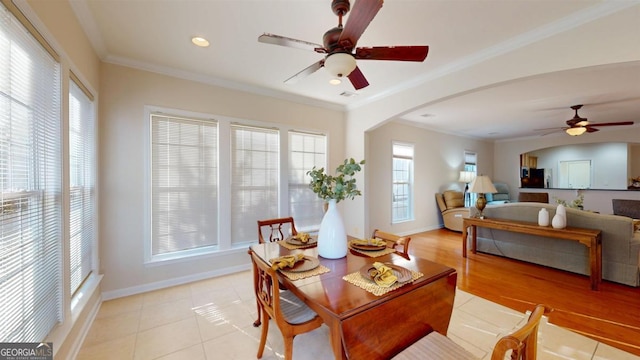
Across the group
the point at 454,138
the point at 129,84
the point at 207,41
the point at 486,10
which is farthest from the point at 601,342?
the point at 454,138

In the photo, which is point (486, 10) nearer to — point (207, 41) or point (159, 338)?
point (207, 41)

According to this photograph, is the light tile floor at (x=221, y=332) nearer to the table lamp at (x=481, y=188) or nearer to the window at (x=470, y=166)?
the table lamp at (x=481, y=188)

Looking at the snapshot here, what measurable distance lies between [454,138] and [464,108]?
2503mm

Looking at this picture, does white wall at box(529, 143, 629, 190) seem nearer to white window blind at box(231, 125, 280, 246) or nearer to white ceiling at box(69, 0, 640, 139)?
white ceiling at box(69, 0, 640, 139)

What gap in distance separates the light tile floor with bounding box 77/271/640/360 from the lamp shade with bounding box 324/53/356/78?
2.09 meters

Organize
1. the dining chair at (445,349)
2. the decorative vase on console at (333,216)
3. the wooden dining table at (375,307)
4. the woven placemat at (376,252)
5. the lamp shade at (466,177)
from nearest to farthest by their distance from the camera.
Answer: the dining chair at (445,349) → the wooden dining table at (375,307) → the decorative vase on console at (333,216) → the woven placemat at (376,252) → the lamp shade at (466,177)

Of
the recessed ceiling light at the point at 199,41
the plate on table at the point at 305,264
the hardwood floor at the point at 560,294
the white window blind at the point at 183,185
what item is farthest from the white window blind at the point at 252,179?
the hardwood floor at the point at 560,294

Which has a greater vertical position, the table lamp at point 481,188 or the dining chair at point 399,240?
the table lamp at point 481,188

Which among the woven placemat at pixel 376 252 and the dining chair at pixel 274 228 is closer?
the woven placemat at pixel 376 252

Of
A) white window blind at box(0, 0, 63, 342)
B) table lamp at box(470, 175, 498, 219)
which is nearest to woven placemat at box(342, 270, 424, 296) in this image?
white window blind at box(0, 0, 63, 342)

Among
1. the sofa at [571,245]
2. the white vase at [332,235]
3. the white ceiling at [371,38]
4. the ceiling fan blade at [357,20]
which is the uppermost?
the white ceiling at [371,38]

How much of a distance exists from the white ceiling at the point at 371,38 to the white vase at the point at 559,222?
181 cm

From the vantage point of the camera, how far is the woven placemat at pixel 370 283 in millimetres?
1303

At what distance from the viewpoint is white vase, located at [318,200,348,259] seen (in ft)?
5.91
